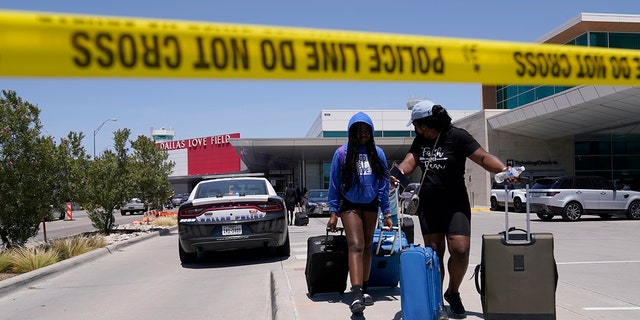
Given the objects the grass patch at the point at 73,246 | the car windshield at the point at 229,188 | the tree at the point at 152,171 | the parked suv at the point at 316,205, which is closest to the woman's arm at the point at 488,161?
the car windshield at the point at 229,188

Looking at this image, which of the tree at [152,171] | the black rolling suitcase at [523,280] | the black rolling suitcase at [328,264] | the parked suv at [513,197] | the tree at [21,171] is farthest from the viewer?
the parked suv at [513,197]

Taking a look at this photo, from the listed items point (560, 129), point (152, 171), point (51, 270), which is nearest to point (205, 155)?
point (152, 171)

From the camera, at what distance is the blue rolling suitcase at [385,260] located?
5.53 meters

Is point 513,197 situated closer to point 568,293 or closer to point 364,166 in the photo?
point 568,293

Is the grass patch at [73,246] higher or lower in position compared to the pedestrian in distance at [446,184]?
lower

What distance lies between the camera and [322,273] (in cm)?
554

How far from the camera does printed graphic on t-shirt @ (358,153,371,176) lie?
16.4ft

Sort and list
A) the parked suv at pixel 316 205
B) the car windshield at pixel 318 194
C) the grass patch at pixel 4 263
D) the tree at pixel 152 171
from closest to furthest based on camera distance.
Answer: the grass patch at pixel 4 263, the tree at pixel 152 171, the parked suv at pixel 316 205, the car windshield at pixel 318 194

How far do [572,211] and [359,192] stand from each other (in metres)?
16.5

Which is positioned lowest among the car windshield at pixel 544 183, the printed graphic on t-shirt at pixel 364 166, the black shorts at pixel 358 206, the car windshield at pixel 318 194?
the car windshield at pixel 318 194

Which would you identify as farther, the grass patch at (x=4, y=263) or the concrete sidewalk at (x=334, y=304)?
the grass patch at (x=4, y=263)

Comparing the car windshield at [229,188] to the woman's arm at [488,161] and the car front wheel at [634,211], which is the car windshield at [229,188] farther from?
the car front wheel at [634,211]

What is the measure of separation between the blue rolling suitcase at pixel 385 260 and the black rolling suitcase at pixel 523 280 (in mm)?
1366

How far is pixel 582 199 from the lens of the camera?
1919 cm
